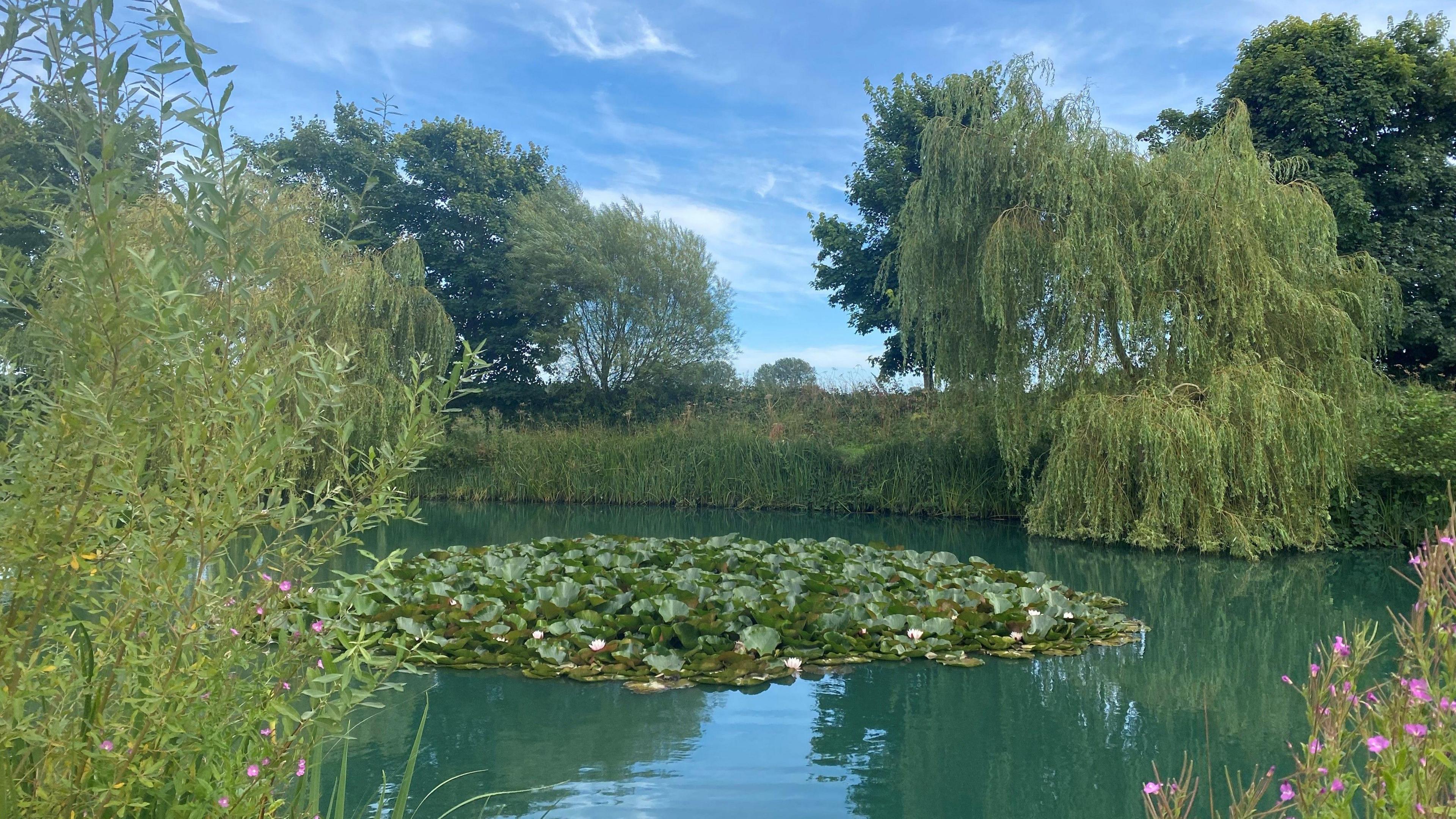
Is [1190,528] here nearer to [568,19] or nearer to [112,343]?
[568,19]

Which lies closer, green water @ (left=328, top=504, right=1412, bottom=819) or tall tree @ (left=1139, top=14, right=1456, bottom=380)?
green water @ (left=328, top=504, right=1412, bottom=819)

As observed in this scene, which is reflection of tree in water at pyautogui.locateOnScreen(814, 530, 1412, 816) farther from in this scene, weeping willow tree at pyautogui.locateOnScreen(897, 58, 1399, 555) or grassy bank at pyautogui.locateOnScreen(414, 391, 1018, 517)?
grassy bank at pyautogui.locateOnScreen(414, 391, 1018, 517)

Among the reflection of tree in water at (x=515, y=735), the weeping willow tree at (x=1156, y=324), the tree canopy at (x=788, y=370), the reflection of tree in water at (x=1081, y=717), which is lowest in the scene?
the reflection of tree in water at (x=515, y=735)

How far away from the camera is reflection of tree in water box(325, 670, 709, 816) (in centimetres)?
306

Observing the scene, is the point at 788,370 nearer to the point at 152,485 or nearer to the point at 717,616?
the point at 717,616

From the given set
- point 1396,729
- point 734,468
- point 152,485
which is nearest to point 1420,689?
point 1396,729

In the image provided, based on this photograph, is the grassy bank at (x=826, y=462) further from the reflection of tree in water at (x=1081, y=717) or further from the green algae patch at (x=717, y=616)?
the green algae patch at (x=717, y=616)

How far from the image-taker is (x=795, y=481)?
1355 cm

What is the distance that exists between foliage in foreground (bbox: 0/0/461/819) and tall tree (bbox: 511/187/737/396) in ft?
65.7

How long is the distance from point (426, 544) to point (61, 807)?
8.12 meters

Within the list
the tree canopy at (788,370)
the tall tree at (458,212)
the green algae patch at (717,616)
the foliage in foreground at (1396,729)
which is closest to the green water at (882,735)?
the green algae patch at (717,616)

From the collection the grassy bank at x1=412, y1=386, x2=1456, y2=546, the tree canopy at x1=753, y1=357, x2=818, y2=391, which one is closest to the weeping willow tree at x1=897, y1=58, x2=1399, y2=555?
the grassy bank at x1=412, y1=386, x2=1456, y2=546

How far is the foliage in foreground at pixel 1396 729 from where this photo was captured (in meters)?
1.45

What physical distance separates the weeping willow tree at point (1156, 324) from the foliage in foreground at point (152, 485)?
27.3 feet
